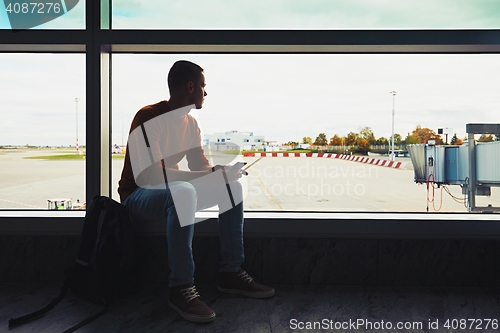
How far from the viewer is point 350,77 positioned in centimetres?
213

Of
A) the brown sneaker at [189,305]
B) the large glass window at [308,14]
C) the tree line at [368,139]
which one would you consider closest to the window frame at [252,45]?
the large glass window at [308,14]

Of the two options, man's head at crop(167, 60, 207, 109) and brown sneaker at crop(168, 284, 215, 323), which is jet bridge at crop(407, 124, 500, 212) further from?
brown sneaker at crop(168, 284, 215, 323)

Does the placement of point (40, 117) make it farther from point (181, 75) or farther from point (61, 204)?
point (181, 75)

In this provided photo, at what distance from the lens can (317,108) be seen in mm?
2141

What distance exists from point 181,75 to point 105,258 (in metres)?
0.94

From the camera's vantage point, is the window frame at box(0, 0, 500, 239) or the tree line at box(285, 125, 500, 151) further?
the tree line at box(285, 125, 500, 151)

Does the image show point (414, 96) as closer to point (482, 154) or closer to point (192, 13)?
point (482, 154)

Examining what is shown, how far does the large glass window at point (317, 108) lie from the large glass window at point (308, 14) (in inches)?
7.8

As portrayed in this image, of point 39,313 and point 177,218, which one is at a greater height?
point 177,218

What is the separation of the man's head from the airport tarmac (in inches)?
18.5

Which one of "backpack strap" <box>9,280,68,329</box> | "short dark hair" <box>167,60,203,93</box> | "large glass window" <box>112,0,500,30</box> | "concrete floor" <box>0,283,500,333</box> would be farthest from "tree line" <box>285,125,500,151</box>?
"backpack strap" <box>9,280,68,329</box>

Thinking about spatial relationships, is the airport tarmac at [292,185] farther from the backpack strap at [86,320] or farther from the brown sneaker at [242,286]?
the backpack strap at [86,320]

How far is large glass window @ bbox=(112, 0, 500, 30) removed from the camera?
189cm

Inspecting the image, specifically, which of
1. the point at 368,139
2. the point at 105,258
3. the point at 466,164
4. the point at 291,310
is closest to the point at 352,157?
the point at 368,139
